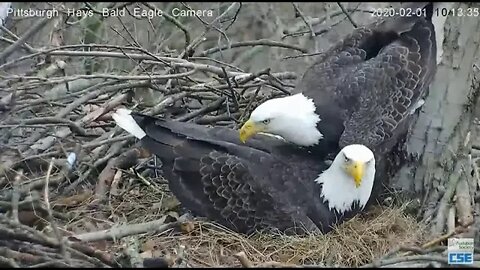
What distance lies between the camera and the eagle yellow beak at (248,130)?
4.00m

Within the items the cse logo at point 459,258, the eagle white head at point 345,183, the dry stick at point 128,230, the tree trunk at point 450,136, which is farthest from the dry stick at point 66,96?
the cse logo at point 459,258

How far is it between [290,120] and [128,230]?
1.03 metres

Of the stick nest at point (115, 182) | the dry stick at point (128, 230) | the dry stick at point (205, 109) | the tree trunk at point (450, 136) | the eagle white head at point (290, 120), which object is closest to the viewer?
the stick nest at point (115, 182)

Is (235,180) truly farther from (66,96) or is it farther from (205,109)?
(66,96)

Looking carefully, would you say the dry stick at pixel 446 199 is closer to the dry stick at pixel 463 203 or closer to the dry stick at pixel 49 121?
the dry stick at pixel 463 203

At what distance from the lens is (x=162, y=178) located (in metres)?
4.42

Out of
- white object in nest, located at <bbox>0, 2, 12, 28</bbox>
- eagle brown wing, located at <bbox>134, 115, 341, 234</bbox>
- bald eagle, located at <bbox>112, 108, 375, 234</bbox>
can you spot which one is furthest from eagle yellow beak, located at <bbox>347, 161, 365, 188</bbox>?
white object in nest, located at <bbox>0, 2, 12, 28</bbox>

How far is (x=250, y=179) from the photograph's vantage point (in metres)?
3.87

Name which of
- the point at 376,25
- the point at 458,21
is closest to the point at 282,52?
the point at 376,25

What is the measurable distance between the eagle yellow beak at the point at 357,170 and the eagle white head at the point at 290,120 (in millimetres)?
393

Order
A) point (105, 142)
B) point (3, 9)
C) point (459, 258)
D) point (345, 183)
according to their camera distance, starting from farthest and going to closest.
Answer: point (105, 142) < point (3, 9) < point (345, 183) < point (459, 258)

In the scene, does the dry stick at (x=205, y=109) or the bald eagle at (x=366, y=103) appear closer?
the bald eagle at (x=366, y=103)

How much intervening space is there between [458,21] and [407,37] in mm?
385

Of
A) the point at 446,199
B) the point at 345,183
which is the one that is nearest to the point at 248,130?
the point at 345,183
